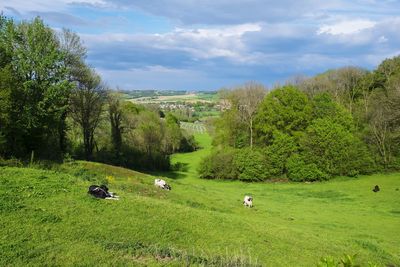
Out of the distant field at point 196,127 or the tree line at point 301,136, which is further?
the distant field at point 196,127

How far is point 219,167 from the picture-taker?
67.2 m

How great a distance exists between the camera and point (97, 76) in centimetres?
5603

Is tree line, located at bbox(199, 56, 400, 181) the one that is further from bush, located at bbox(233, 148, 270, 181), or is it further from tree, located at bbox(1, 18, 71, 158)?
tree, located at bbox(1, 18, 71, 158)

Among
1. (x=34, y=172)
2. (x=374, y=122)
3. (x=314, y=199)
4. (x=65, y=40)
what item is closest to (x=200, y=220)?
(x=34, y=172)

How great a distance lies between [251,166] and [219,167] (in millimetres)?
5548

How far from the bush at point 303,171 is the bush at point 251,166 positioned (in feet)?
13.0

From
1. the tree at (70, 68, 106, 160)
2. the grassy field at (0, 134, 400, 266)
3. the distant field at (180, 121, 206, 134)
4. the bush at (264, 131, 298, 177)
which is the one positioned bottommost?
the distant field at (180, 121, 206, 134)

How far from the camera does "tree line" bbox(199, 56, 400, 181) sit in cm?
6244

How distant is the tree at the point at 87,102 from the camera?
179 ft

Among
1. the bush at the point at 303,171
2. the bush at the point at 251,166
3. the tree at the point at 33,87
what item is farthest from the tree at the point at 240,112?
the tree at the point at 33,87

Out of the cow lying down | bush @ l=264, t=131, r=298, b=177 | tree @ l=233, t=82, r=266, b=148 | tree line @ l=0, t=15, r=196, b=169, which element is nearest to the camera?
the cow lying down

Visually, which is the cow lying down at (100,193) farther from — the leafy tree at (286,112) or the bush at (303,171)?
the leafy tree at (286,112)

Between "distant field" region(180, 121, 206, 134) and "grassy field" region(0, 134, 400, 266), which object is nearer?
"grassy field" region(0, 134, 400, 266)

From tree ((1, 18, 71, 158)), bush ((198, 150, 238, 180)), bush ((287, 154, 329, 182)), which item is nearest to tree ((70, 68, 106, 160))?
tree ((1, 18, 71, 158))
